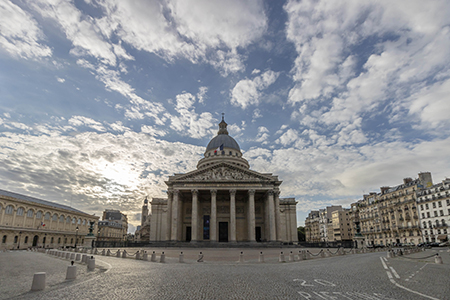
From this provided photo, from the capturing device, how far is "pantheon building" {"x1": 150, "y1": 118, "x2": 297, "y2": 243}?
171 feet

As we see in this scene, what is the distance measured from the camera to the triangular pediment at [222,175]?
53359mm

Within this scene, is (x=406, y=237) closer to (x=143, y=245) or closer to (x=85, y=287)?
(x=143, y=245)

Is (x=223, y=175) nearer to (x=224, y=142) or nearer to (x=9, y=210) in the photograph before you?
(x=224, y=142)

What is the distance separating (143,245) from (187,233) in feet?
32.5

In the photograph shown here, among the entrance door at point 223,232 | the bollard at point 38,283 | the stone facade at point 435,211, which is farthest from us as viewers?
the stone facade at point 435,211

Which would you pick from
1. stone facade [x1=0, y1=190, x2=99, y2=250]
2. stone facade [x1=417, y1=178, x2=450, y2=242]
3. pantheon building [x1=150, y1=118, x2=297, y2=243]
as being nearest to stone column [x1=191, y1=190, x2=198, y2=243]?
pantheon building [x1=150, y1=118, x2=297, y2=243]

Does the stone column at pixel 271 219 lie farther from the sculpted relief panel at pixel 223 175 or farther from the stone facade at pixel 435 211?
the stone facade at pixel 435 211

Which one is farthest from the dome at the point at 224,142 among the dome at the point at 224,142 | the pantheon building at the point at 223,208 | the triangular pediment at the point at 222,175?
the triangular pediment at the point at 222,175

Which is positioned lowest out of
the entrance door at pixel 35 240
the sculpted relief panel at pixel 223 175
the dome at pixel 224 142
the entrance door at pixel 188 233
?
the entrance door at pixel 35 240

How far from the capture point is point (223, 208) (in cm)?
5878

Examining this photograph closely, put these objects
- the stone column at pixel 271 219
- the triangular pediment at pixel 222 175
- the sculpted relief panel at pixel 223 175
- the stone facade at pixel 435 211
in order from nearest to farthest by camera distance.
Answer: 1. the stone column at pixel 271 219
2. the triangular pediment at pixel 222 175
3. the sculpted relief panel at pixel 223 175
4. the stone facade at pixel 435 211

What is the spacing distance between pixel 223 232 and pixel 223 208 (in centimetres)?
479

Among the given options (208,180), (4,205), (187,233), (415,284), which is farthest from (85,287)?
(4,205)

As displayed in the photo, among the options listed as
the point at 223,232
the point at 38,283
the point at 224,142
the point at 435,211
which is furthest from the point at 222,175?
the point at 435,211
